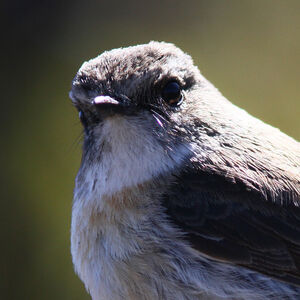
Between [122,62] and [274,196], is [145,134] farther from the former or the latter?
[274,196]

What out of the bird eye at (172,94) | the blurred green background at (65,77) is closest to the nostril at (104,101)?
the bird eye at (172,94)

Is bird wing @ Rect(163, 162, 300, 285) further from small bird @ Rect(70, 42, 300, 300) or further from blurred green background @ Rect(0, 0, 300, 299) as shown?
blurred green background @ Rect(0, 0, 300, 299)

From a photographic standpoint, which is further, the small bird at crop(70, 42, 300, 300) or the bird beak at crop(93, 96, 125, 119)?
the bird beak at crop(93, 96, 125, 119)

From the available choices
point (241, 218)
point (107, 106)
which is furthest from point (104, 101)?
point (241, 218)

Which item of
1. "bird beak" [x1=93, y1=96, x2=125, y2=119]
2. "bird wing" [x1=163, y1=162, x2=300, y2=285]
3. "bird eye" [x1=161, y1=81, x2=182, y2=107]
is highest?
"bird eye" [x1=161, y1=81, x2=182, y2=107]

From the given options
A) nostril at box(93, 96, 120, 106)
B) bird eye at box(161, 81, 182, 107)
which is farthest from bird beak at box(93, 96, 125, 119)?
bird eye at box(161, 81, 182, 107)

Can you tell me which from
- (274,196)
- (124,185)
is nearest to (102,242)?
(124,185)
